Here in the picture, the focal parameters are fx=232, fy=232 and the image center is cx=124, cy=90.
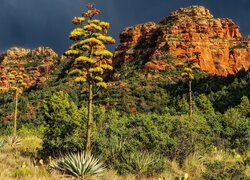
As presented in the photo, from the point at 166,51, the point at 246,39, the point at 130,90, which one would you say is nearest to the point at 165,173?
the point at 130,90

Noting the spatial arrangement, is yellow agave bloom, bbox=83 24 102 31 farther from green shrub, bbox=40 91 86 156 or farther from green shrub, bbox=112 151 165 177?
green shrub, bbox=112 151 165 177

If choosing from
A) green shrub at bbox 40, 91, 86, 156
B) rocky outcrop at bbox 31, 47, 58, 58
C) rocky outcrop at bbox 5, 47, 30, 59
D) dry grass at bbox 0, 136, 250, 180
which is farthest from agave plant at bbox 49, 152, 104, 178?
rocky outcrop at bbox 5, 47, 30, 59

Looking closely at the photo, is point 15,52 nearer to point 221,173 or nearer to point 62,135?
point 62,135

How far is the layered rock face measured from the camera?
126500 millimetres

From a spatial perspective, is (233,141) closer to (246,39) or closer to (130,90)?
(130,90)

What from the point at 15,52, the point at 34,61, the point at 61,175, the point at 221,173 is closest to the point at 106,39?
the point at 61,175

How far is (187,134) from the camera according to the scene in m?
11.1

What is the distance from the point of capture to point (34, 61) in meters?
148

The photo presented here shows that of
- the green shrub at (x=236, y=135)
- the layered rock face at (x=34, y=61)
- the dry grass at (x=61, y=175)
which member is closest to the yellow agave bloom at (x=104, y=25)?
the dry grass at (x=61, y=175)

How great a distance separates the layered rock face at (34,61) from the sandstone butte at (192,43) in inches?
1759

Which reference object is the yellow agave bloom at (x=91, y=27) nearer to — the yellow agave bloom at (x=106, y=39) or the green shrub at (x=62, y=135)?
the yellow agave bloom at (x=106, y=39)

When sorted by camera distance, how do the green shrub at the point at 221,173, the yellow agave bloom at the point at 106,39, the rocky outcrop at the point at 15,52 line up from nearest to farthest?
the green shrub at the point at 221,173, the yellow agave bloom at the point at 106,39, the rocky outcrop at the point at 15,52

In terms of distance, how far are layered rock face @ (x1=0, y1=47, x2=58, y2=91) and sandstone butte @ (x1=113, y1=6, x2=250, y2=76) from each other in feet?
147

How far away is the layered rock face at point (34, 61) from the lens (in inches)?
4980
